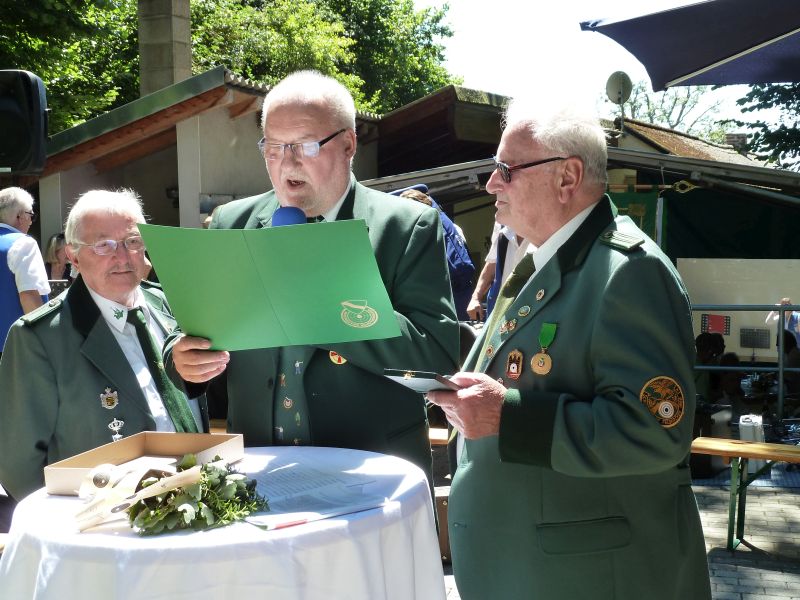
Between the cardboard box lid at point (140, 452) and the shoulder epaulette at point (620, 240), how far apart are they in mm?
1028

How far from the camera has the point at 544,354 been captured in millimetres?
2104

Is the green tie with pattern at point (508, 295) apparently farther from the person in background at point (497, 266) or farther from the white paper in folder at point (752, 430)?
the white paper in folder at point (752, 430)

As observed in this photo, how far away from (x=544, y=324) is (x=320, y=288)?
544 mm

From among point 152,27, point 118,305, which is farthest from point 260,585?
point 152,27

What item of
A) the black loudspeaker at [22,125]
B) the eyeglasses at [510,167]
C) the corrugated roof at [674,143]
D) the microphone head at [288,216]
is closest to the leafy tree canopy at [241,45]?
the corrugated roof at [674,143]

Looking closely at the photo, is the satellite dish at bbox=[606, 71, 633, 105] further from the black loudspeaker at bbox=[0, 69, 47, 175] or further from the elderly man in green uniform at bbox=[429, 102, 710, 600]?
the elderly man in green uniform at bbox=[429, 102, 710, 600]

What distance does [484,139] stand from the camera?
14734mm

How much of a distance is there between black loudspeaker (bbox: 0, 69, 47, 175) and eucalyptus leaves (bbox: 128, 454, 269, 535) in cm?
431

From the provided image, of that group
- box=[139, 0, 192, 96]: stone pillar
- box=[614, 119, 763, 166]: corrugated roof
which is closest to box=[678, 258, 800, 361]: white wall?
box=[614, 119, 763, 166]: corrugated roof

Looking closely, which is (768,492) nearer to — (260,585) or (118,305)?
(118,305)

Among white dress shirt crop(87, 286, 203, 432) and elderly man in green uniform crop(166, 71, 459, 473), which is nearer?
elderly man in green uniform crop(166, 71, 459, 473)

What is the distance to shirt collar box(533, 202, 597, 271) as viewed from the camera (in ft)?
7.31

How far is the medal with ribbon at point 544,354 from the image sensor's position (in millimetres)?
2092

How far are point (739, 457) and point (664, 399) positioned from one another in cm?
406
